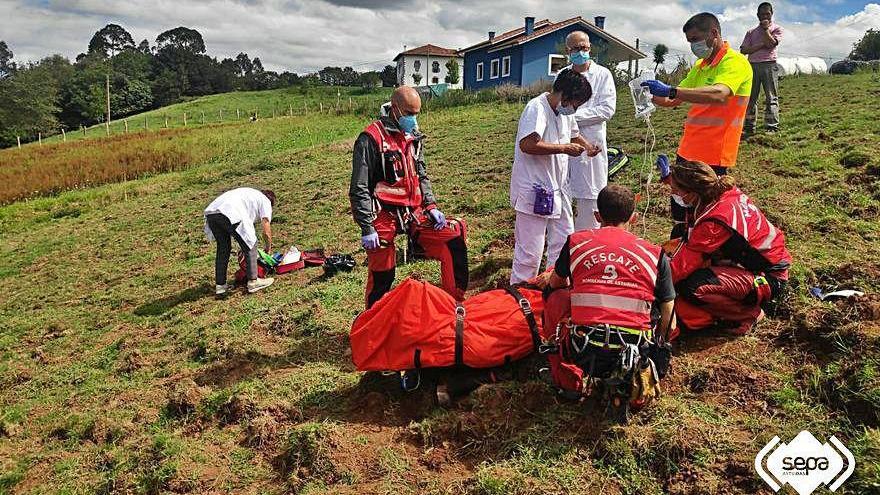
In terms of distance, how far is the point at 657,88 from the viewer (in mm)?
4859

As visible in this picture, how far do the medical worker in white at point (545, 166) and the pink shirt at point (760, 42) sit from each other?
5.49 meters

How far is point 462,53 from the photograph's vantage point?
4234 cm

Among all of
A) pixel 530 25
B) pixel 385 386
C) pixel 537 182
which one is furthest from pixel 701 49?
pixel 530 25

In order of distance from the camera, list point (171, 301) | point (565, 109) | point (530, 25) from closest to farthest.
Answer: point (565, 109) → point (171, 301) → point (530, 25)

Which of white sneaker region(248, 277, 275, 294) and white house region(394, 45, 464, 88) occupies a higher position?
white house region(394, 45, 464, 88)

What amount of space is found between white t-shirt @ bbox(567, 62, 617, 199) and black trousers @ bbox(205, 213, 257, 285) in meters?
4.27

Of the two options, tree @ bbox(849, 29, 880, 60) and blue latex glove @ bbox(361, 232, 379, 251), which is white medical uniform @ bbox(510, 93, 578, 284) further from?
tree @ bbox(849, 29, 880, 60)

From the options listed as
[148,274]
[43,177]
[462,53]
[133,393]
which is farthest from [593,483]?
[462,53]

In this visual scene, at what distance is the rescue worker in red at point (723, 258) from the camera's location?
3.96 metres

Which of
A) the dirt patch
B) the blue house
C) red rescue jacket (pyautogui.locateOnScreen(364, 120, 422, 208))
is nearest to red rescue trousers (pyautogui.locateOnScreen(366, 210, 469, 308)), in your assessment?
red rescue jacket (pyautogui.locateOnScreen(364, 120, 422, 208))

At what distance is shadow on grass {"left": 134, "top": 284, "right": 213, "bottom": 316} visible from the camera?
7.68 meters

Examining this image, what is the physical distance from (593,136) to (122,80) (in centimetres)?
7929

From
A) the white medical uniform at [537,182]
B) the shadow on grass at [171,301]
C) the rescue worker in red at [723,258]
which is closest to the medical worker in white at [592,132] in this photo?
the white medical uniform at [537,182]

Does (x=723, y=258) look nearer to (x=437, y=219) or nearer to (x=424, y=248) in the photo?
(x=437, y=219)
